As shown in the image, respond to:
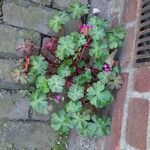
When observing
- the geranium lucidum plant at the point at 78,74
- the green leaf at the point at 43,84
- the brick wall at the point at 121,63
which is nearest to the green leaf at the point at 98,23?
the geranium lucidum plant at the point at 78,74

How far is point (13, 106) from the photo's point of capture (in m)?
1.81

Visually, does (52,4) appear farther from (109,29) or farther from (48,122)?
(48,122)

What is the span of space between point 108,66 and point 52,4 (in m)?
0.44

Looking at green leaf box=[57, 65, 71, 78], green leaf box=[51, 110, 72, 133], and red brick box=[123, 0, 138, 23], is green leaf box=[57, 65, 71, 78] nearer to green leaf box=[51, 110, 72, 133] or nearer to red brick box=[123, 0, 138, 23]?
green leaf box=[51, 110, 72, 133]

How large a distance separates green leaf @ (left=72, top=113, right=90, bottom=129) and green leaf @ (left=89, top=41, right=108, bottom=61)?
0.26 meters

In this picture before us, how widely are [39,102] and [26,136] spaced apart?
198 millimetres

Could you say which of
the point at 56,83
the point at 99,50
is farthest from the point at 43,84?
the point at 99,50

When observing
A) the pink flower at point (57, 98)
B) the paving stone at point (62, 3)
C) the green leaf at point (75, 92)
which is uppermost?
the paving stone at point (62, 3)

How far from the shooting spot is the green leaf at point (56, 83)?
1713 millimetres

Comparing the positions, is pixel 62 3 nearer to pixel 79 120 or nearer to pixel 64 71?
pixel 64 71

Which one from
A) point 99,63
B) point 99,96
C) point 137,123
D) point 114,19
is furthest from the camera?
Result: point 114,19

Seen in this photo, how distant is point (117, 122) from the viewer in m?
1.71

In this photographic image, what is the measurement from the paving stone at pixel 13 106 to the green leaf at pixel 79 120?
25cm

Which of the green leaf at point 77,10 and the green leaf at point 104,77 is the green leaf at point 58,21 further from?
the green leaf at point 104,77
